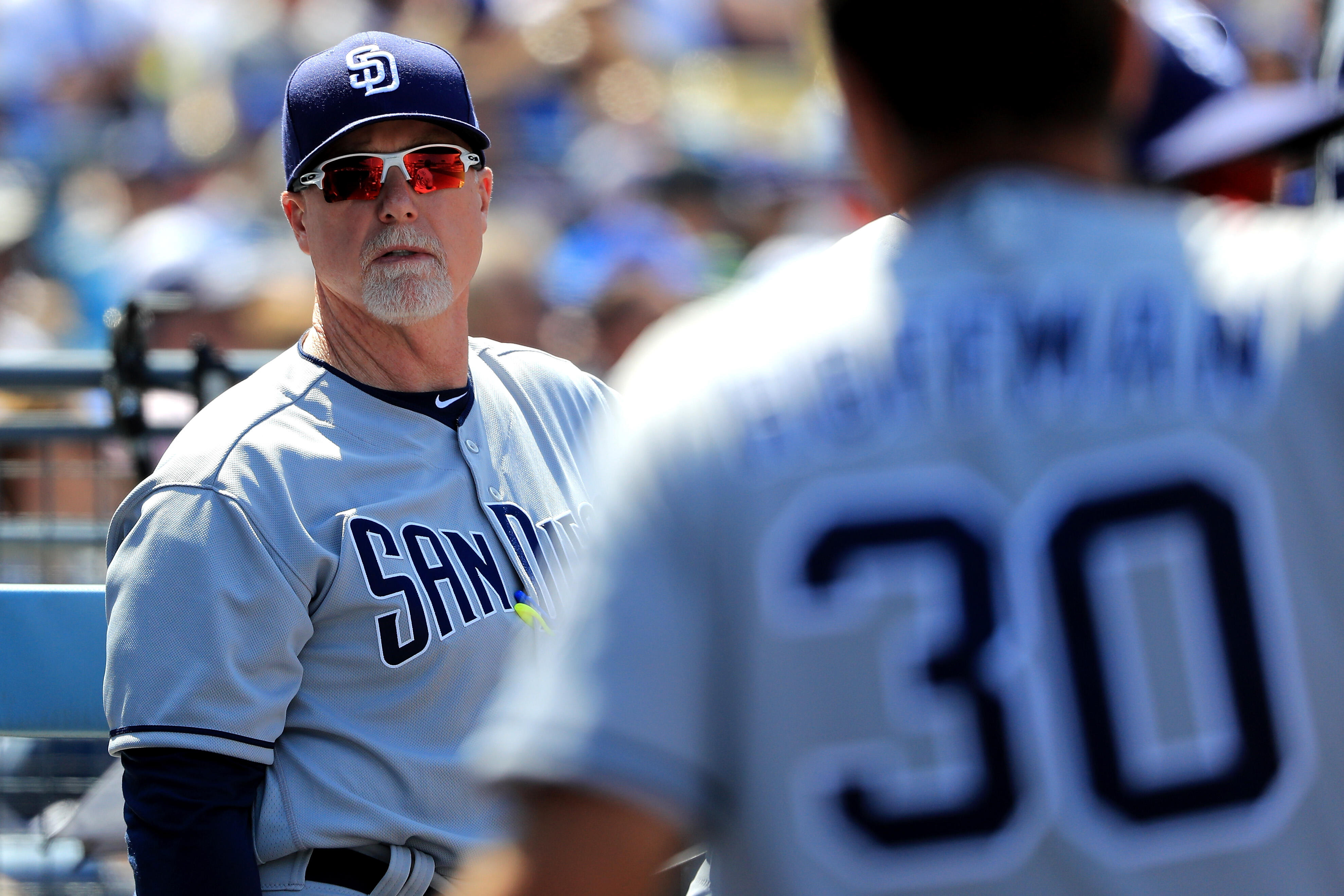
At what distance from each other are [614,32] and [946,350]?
8.41m

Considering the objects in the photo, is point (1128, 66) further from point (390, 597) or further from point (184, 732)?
point (184, 732)

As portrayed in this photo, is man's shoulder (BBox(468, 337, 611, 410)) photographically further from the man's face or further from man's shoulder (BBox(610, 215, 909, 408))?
man's shoulder (BBox(610, 215, 909, 408))

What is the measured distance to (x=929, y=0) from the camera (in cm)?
106

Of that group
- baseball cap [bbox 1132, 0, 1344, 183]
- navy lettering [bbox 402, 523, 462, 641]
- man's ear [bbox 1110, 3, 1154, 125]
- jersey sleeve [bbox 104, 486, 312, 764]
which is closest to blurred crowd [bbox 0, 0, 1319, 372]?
navy lettering [bbox 402, 523, 462, 641]

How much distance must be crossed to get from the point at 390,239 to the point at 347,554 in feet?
2.09

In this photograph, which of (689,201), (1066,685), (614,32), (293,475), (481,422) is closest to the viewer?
(1066,685)

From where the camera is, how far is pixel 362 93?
2.54 meters

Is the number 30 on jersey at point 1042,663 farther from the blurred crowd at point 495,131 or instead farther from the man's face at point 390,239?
the blurred crowd at point 495,131

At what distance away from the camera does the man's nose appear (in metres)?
2.60

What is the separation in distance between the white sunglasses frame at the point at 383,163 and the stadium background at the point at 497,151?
7.79 feet

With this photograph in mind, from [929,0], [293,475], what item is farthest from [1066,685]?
[293,475]

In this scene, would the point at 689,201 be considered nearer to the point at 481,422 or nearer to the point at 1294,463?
the point at 481,422

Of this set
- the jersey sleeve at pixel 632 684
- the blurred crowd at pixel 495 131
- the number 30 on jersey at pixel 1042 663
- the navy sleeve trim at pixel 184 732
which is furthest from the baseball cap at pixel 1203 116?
the blurred crowd at pixel 495 131

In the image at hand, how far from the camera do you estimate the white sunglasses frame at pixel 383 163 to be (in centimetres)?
259
